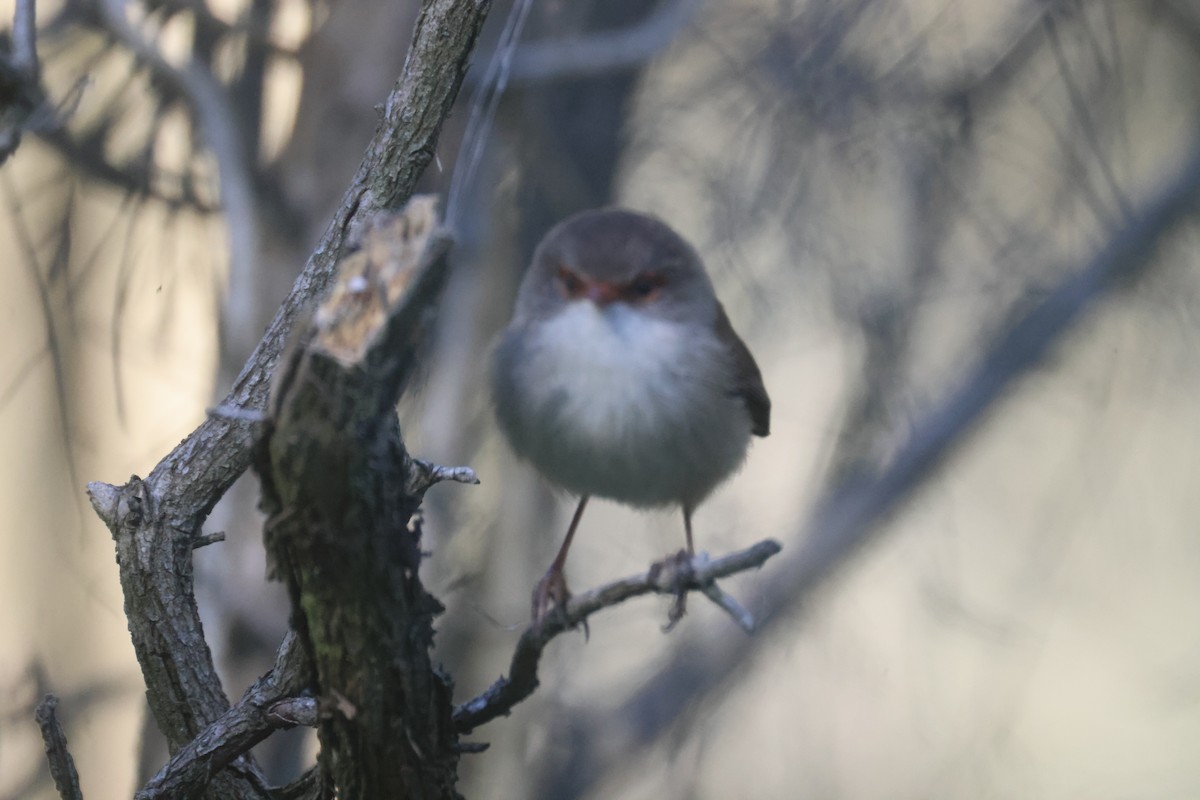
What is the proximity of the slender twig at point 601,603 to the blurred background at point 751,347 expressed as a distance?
106 inches

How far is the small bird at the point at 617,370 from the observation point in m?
2.24

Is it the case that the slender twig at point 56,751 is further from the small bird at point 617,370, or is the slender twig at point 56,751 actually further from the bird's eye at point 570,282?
the bird's eye at point 570,282

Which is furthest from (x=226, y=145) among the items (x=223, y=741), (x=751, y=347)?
(x=223, y=741)

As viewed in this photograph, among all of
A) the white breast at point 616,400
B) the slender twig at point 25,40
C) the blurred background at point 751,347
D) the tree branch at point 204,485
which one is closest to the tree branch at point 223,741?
the tree branch at point 204,485

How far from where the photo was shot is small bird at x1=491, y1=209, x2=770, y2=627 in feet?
7.36

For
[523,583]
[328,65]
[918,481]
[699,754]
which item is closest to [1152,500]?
[918,481]

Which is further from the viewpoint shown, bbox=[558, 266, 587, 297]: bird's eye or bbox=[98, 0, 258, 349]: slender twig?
bbox=[98, 0, 258, 349]: slender twig

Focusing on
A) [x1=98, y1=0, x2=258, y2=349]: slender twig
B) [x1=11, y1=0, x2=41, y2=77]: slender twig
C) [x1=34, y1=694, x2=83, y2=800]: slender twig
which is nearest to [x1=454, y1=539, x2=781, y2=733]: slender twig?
[x1=34, y1=694, x2=83, y2=800]: slender twig

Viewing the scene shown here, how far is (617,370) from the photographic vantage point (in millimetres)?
2232

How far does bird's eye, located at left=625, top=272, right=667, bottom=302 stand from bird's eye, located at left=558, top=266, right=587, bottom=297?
11cm

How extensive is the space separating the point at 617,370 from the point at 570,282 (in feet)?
0.78

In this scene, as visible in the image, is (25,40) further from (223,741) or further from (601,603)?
(601,603)

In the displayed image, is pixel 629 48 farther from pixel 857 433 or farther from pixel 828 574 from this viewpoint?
pixel 828 574

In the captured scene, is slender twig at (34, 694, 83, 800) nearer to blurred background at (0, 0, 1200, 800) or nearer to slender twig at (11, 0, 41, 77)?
slender twig at (11, 0, 41, 77)
